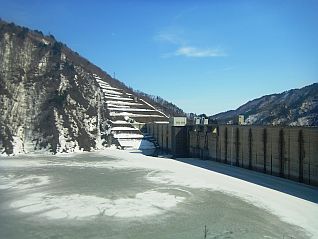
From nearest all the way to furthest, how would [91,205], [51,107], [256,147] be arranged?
[91,205], [256,147], [51,107]

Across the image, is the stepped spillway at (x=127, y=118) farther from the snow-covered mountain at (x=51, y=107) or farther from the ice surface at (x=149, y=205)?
the ice surface at (x=149, y=205)

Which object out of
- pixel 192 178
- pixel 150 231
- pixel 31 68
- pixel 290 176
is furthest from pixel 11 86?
pixel 150 231

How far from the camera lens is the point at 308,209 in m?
23.9

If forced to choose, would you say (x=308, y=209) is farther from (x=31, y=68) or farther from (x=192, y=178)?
(x=31, y=68)

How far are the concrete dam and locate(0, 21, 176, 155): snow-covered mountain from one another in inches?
596

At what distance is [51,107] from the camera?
70375 millimetres

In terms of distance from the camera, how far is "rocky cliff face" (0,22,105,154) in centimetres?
6425

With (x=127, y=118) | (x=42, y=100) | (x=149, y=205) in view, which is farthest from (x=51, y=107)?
(x=149, y=205)

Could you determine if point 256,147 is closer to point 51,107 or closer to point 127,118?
point 51,107

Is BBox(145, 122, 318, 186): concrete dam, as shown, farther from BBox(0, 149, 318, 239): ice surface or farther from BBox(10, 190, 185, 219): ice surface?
BBox(10, 190, 185, 219): ice surface

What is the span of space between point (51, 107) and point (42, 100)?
13.1 ft

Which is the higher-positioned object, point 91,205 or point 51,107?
point 51,107

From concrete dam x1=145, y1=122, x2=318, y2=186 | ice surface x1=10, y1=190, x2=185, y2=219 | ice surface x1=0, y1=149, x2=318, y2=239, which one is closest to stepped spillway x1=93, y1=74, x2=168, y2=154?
concrete dam x1=145, y1=122, x2=318, y2=186

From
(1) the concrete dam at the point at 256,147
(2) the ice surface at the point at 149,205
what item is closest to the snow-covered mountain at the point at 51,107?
(1) the concrete dam at the point at 256,147
